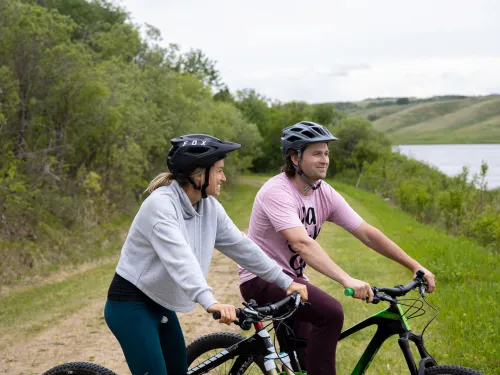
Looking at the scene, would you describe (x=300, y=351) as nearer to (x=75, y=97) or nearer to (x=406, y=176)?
(x=75, y=97)

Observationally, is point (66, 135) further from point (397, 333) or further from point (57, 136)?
Answer: point (397, 333)

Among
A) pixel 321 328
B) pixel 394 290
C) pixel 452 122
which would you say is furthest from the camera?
pixel 452 122

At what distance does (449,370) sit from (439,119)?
17207 centimetres

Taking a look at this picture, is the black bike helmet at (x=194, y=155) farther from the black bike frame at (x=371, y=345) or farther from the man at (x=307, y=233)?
the black bike frame at (x=371, y=345)

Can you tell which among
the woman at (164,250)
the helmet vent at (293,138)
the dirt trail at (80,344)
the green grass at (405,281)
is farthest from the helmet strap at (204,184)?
the dirt trail at (80,344)

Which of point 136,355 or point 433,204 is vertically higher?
point 136,355

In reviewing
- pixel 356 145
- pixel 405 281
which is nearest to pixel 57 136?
pixel 405 281

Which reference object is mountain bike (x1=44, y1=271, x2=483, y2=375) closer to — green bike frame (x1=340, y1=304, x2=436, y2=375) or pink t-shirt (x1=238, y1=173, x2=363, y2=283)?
green bike frame (x1=340, y1=304, x2=436, y2=375)

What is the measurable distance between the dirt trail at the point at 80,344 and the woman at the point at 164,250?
3.30m

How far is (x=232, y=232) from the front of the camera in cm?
369

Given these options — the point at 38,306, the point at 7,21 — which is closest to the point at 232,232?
the point at 38,306

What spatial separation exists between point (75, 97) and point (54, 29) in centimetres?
174

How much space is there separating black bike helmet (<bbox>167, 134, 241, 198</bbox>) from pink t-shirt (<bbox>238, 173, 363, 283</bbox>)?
2.11 ft

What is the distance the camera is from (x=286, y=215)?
3943 mm
